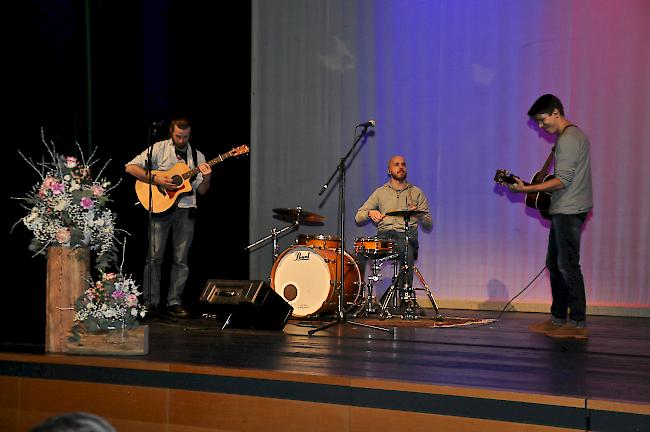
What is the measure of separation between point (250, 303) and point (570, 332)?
7.10ft

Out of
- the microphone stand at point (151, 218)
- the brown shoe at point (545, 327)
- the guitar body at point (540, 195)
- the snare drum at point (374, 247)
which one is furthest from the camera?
the snare drum at point (374, 247)

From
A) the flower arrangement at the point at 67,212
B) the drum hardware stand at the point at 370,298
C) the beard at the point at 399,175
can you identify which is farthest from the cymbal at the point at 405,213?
the flower arrangement at the point at 67,212

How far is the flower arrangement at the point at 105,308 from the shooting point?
3852mm

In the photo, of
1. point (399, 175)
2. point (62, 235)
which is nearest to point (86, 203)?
point (62, 235)

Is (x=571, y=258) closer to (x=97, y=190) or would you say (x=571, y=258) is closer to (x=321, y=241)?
(x=321, y=241)

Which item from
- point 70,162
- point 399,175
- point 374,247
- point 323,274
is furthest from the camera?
point 399,175

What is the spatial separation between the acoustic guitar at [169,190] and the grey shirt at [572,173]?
102 inches

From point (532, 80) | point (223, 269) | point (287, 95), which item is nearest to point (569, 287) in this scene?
point (532, 80)

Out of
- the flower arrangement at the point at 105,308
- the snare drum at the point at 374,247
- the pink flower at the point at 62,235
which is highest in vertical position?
the pink flower at the point at 62,235

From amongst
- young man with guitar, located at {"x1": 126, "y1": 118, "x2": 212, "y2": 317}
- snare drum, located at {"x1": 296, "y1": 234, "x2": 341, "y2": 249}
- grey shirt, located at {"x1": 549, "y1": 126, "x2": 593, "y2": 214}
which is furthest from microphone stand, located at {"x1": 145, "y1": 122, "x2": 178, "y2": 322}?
grey shirt, located at {"x1": 549, "y1": 126, "x2": 593, "y2": 214}

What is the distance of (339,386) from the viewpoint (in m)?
3.11

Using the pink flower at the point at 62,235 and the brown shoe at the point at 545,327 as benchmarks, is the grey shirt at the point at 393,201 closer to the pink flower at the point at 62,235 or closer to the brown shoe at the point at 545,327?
the brown shoe at the point at 545,327

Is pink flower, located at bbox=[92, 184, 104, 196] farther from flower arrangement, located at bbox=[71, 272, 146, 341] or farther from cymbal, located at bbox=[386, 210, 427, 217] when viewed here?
cymbal, located at bbox=[386, 210, 427, 217]

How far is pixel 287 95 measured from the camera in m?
8.40
